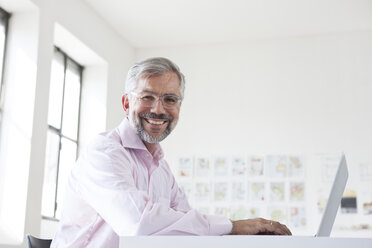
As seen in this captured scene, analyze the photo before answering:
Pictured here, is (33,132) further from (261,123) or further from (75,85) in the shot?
(261,123)

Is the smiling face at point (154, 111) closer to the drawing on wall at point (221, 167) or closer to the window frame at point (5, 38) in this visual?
the window frame at point (5, 38)

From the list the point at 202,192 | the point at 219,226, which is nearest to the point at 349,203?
the point at 202,192

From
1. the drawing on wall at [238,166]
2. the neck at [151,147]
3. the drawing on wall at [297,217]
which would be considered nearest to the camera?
the neck at [151,147]

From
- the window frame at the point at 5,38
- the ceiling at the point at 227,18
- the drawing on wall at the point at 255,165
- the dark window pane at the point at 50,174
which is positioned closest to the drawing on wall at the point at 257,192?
the drawing on wall at the point at 255,165

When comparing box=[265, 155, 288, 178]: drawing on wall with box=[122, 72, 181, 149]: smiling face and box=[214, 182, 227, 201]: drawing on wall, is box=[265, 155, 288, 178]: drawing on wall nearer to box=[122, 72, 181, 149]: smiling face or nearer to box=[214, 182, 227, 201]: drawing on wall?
box=[214, 182, 227, 201]: drawing on wall

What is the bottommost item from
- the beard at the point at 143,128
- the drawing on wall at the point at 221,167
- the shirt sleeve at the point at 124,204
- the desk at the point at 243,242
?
the desk at the point at 243,242

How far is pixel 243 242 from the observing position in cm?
91

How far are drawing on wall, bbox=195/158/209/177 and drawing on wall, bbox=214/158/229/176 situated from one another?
0.31 ft

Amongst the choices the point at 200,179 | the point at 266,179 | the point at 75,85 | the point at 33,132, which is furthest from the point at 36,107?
the point at 266,179

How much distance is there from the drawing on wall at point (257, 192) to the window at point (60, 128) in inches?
70.8

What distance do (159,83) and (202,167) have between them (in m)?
4.14

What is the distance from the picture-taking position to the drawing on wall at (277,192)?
215 inches

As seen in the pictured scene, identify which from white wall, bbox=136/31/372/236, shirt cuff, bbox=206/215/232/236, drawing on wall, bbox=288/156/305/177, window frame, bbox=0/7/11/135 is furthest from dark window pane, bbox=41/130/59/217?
shirt cuff, bbox=206/215/232/236

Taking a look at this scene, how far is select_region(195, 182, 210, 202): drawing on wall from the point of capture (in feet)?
18.5
